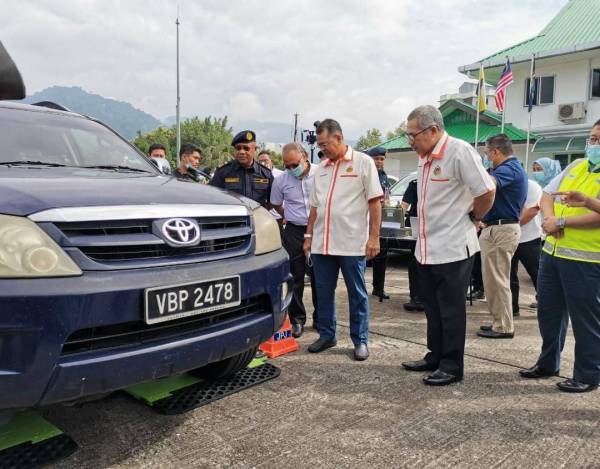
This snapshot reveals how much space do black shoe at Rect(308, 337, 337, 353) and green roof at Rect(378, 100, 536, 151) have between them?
1687 centimetres

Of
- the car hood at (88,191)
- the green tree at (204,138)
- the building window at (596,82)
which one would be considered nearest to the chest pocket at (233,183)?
the car hood at (88,191)

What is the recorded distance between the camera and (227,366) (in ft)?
9.09

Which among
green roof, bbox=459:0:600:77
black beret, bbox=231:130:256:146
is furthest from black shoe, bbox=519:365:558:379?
green roof, bbox=459:0:600:77

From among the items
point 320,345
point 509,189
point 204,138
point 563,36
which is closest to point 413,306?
point 509,189

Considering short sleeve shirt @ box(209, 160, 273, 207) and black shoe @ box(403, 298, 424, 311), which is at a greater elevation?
short sleeve shirt @ box(209, 160, 273, 207)

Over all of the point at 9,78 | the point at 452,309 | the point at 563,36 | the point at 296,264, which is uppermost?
the point at 563,36

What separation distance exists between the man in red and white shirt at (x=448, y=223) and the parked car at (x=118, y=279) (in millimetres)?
1076

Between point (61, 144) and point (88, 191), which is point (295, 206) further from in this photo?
point (88, 191)

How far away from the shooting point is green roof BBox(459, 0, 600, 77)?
17047mm

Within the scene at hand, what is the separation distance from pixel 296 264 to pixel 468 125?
18.8 metres

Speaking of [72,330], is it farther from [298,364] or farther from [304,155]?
[304,155]

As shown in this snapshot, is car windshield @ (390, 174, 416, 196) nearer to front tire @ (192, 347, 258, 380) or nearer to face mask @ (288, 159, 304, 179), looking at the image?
face mask @ (288, 159, 304, 179)

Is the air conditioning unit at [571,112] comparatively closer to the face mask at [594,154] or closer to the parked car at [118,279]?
the face mask at [594,154]

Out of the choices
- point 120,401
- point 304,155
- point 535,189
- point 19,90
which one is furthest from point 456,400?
point 19,90
